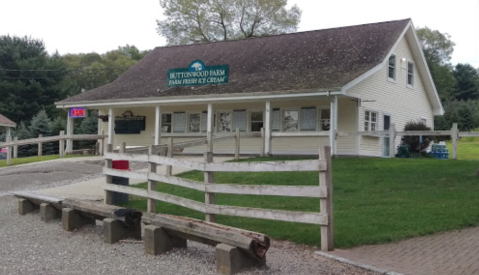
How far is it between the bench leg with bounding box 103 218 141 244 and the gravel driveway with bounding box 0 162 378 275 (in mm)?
135

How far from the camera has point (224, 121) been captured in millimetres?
24000

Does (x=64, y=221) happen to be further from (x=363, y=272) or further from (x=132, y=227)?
(x=363, y=272)

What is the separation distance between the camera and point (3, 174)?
56.3ft

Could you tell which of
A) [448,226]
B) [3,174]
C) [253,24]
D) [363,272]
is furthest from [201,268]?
[253,24]

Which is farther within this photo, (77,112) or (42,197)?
(77,112)

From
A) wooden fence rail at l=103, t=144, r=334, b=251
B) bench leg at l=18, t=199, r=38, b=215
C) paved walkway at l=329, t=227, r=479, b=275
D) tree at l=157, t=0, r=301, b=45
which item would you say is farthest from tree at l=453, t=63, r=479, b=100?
wooden fence rail at l=103, t=144, r=334, b=251

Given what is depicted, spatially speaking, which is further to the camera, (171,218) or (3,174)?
(3,174)

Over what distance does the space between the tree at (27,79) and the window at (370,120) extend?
1354 inches

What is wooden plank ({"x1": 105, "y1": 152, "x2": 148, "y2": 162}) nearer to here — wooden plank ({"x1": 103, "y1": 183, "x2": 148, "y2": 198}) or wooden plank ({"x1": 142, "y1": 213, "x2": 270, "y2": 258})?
wooden plank ({"x1": 103, "y1": 183, "x2": 148, "y2": 198})

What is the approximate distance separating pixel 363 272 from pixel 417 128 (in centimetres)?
1927

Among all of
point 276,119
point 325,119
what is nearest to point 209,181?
point 325,119

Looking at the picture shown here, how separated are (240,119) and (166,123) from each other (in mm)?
4465

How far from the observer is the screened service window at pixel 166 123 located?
2569cm

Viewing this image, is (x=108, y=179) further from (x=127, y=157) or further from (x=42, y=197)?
(x=42, y=197)
